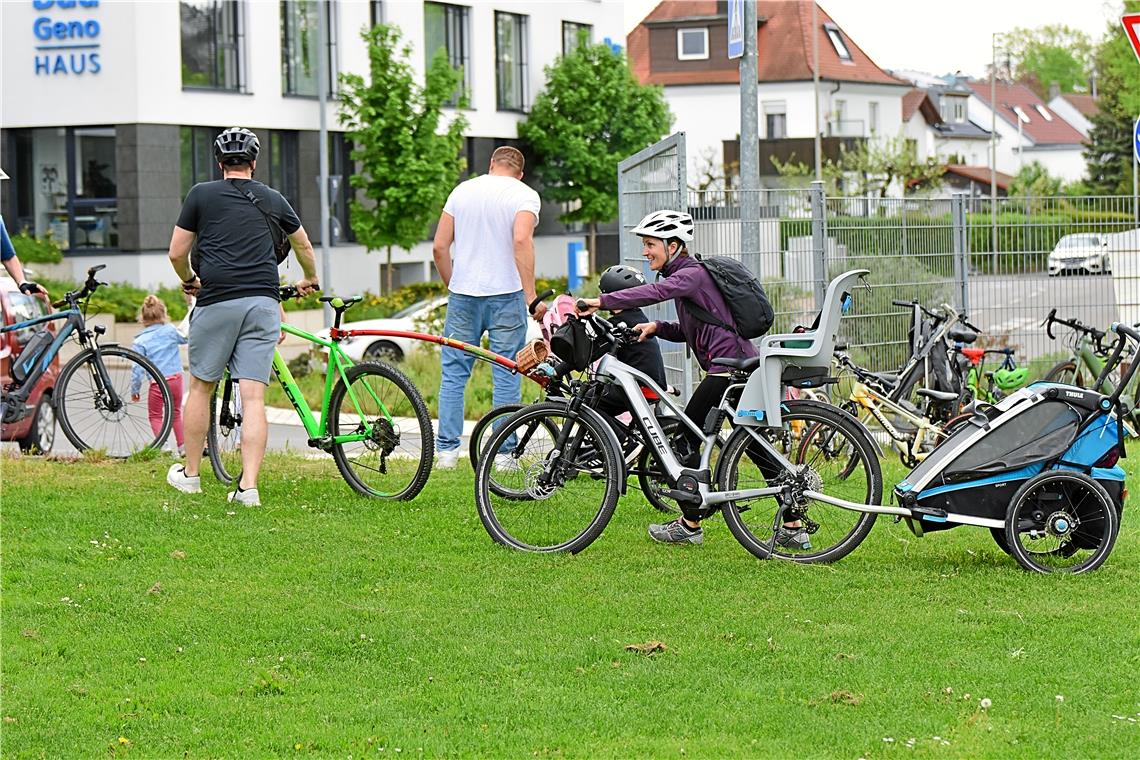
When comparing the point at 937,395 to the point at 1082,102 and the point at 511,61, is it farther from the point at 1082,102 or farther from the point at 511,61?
the point at 1082,102

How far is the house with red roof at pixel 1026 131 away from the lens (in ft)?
324

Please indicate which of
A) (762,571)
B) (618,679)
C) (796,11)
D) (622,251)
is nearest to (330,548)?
(762,571)

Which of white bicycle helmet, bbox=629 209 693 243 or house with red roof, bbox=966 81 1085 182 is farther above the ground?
house with red roof, bbox=966 81 1085 182

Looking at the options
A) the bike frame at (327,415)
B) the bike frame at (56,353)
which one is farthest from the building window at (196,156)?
the bike frame at (327,415)

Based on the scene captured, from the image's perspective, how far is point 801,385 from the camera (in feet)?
24.7

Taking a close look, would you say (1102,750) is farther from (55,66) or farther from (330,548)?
(55,66)

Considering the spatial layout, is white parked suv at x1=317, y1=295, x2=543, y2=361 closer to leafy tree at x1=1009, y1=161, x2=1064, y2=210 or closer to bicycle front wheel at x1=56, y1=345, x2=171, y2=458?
bicycle front wheel at x1=56, y1=345, x2=171, y2=458

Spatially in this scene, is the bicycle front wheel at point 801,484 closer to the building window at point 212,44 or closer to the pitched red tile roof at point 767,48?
the building window at point 212,44

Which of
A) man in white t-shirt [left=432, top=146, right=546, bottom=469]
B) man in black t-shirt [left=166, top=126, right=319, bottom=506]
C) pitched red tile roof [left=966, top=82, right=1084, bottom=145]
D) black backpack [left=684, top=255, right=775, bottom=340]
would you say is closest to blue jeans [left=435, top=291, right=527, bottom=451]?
man in white t-shirt [left=432, top=146, right=546, bottom=469]

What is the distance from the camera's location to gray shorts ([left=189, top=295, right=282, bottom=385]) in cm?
859

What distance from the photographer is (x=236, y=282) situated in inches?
337

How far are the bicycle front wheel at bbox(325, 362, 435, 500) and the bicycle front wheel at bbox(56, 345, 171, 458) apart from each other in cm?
230

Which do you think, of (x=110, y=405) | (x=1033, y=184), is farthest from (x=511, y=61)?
(x=1033, y=184)

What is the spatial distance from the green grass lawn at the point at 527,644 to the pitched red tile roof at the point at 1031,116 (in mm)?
96413
